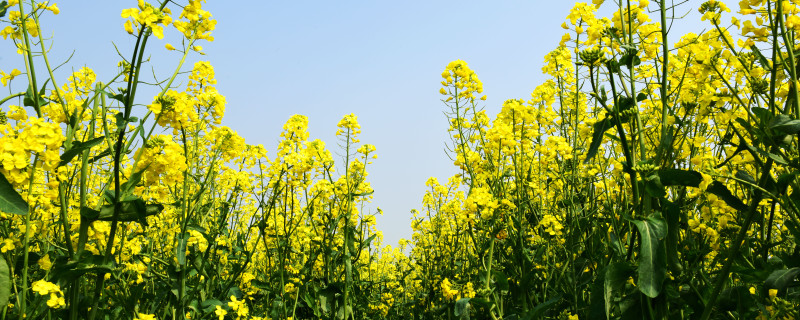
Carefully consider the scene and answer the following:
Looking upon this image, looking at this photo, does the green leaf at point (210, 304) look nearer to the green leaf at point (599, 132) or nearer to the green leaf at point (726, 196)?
the green leaf at point (599, 132)

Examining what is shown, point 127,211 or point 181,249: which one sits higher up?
point 127,211

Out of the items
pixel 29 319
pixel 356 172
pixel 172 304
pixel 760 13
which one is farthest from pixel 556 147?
pixel 29 319

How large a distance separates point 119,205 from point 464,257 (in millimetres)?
4328

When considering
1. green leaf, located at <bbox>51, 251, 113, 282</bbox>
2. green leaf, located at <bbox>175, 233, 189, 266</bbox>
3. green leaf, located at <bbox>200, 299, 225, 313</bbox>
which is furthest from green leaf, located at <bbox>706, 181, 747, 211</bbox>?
green leaf, located at <bbox>200, 299, 225, 313</bbox>

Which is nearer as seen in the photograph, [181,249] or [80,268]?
[80,268]

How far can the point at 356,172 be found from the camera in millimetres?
4586

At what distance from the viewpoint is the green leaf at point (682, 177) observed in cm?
179

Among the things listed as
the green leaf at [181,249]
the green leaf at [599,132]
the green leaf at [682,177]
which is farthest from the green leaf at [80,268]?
the green leaf at [682,177]

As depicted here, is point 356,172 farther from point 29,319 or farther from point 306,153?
point 29,319

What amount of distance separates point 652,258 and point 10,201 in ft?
6.44

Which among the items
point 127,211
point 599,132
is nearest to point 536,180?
point 599,132

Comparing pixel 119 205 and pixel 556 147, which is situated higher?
pixel 556 147

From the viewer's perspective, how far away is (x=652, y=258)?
175cm

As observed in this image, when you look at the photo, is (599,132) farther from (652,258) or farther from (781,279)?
(781,279)
